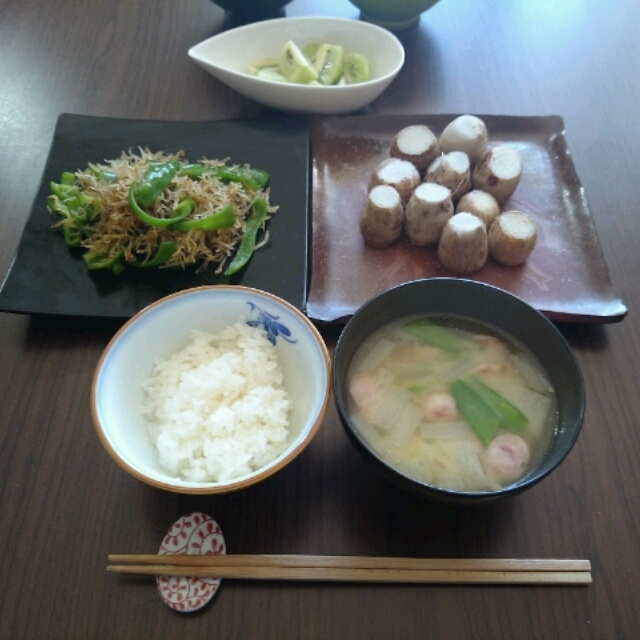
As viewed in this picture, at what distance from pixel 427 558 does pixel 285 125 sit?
1502mm

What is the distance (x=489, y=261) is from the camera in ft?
5.18

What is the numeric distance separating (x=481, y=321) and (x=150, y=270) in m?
0.96

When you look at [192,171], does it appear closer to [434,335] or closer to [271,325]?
[271,325]

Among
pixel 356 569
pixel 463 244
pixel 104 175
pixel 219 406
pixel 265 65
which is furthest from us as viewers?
pixel 265 65

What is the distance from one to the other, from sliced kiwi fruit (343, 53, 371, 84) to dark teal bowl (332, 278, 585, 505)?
46.1 inches

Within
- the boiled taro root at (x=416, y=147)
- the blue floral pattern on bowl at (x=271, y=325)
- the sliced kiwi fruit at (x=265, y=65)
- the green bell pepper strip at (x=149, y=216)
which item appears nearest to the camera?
the blue floral pattern on bowl at (x=271, y=325)

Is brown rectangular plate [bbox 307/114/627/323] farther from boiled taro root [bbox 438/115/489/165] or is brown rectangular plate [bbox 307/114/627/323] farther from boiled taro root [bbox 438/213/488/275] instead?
boiled taro root [bbox 438/115/489/165]

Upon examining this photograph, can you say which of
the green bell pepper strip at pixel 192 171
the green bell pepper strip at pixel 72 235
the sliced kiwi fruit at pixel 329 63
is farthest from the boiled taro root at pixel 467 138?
the green bell pepper strip at pixel 72 235

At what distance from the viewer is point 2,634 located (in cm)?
106

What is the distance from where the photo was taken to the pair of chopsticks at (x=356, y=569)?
1.06 metres

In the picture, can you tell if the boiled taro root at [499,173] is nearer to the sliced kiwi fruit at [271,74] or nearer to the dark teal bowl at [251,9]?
the sliced kiwi fruit at [271,74]

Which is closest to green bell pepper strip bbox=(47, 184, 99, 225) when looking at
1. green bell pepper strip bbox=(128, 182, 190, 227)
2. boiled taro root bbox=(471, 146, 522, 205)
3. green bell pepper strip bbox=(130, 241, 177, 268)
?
green bell pepper strip bbox=(128, 182, 190, 227)

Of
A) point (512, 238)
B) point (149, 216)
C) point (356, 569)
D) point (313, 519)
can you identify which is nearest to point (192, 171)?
point (149, 216)

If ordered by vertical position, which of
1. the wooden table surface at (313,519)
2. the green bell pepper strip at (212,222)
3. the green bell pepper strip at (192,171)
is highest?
the green bell pepper strip at (192,171)
